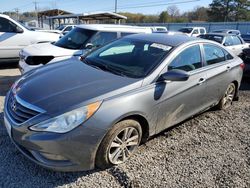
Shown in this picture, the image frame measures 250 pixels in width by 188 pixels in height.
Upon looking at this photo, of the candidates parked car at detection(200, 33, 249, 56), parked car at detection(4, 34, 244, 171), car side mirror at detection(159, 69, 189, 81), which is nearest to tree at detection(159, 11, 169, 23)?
parked car at detection(200, 33, 249, 56)

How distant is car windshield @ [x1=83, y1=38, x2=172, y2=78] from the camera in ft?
11.5

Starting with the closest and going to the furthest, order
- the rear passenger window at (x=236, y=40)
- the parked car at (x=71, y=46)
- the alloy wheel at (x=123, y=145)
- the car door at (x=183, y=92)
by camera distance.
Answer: the alloy wheel at (x=123, y=145) → the car door at (x=183, y=92) → the parked car at (x=71, y=46) → the rear passenger window at (x=236, y=40)

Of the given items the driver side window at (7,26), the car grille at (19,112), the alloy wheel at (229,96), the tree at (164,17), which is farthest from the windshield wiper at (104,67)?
the tree at (164,17)

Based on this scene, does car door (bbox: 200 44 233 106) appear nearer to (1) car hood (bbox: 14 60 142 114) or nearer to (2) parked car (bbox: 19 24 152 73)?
(1) car hood (bbox: 14 60 142 114)

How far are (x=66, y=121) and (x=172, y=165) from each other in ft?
4.94

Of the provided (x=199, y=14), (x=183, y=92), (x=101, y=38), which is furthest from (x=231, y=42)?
(x=199, y=14)

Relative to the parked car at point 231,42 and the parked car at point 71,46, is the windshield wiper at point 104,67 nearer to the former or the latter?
the parked car at point 71,46

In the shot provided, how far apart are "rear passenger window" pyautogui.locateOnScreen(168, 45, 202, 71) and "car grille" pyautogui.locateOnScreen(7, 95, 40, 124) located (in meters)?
1.90

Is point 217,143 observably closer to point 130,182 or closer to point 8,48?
point 130,182

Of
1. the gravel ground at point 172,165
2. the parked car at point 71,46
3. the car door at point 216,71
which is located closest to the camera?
the gravel ground at point 172,165

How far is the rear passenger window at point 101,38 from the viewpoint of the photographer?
6.45m

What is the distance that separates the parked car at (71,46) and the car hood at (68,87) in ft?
7.34

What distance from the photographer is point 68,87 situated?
3.07 metres

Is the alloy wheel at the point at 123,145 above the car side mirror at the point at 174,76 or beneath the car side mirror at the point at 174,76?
beneath
